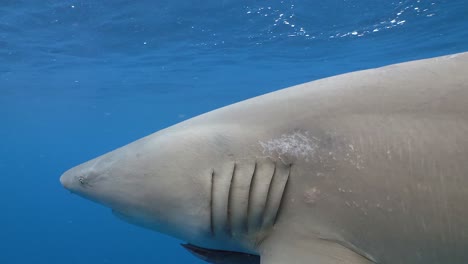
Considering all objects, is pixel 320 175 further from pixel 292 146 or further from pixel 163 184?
pixel 163 184

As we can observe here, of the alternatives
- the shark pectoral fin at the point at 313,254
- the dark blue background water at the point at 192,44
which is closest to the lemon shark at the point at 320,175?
the shark pectoral fin at the point at 313,254

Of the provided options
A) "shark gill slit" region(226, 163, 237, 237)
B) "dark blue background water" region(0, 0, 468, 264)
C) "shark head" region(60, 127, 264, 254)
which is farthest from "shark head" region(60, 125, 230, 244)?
"dark blue background water" region(0, 0, 468, 264)

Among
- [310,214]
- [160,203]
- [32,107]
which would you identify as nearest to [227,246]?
[160,203]

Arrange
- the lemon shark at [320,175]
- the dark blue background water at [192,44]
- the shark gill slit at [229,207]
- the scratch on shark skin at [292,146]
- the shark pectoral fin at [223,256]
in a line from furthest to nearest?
1. the dark blue background water at [192,44]
2. the shark pectoral fin at [223,256]
3. the shark gill slit at [229,207]
4. the scratch on shark skin at [292,146]
5. the lemon shark at [320,175]

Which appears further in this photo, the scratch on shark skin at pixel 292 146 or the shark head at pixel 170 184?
the shark head at pixel 170 184

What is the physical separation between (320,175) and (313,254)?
405 millimetres

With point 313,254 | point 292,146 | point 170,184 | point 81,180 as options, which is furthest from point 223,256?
point 81,180

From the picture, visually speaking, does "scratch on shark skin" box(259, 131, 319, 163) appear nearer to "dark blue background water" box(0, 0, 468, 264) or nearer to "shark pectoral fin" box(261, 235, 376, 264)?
"shark pectoral fin" box(261, 235, 376, 264)

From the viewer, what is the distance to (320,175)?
82.4 inches

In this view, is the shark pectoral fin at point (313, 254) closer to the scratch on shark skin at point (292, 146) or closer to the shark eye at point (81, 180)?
the scratch on shark skin at point (292, 146)

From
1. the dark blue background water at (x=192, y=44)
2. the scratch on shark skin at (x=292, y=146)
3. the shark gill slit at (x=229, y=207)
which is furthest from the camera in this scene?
the dark blue background water at (x=192, y=44)

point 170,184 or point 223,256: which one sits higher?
point 170,184

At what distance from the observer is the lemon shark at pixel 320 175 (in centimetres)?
190

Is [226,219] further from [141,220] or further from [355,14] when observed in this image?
[355,14]
